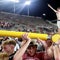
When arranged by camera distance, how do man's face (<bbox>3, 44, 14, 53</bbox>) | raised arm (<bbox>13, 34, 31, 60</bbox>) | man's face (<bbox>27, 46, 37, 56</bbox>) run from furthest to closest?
man's face (<bbox>27, 46, 37, 56</bbox>) → man's face (<bbox>3, 44, 14, 53</bbox>) → raised arm (<bbox>13, 34, 31, 60</bbox>)

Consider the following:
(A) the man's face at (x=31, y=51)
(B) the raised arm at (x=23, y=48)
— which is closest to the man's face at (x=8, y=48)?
(A) the man's face at (x=31, y=51)

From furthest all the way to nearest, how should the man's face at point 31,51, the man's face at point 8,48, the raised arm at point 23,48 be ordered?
the man's face at point 31,51, the man's face at point 8,48, the raised arm at point 23,48

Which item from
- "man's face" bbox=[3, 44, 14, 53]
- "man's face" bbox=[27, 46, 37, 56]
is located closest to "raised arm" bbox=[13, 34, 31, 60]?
"man's face" bbox=[3, 44, 14, 53]

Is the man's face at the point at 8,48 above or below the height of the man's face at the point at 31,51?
above

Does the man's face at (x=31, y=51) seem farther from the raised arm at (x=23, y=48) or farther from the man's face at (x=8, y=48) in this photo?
the raised arm at (x=23, y=48)

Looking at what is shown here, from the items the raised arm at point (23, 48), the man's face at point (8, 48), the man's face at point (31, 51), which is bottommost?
the man's face at point (31, 51)

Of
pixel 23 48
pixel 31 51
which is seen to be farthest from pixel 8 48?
pixel 23 48

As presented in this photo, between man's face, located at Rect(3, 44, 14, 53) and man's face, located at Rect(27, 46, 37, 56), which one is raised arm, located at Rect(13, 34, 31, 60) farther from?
man's face, located at Rect(27, 46, 37, 56)

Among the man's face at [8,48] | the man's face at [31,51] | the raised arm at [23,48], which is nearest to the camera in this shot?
the raised arm at [23,48]

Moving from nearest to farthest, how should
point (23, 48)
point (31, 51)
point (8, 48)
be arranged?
point (23, 48) < point (8, 48) < point (31, 51)

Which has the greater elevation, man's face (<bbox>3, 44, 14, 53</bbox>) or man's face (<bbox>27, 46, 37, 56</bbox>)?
man's face (<bbox>3, 44, 14, 53</bbox>)

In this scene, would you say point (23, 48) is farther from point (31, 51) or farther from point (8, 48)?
point (31, 51)

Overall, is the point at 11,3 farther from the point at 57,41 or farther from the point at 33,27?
the point at 57,41

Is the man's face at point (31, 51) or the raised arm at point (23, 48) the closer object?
the raised arm at point (23, 48)
